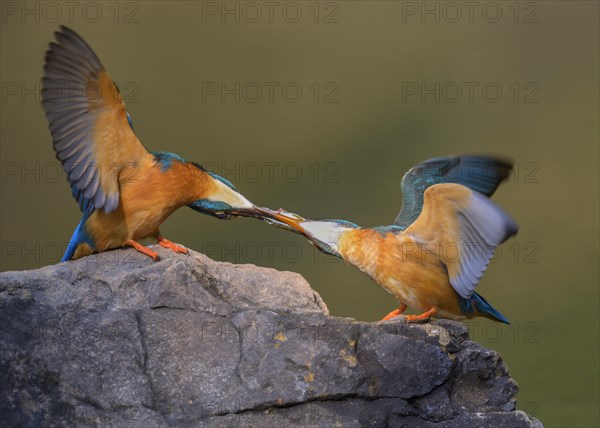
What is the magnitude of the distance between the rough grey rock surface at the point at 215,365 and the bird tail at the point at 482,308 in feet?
0.94

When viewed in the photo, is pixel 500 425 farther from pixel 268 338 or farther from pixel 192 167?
pixel 192 167

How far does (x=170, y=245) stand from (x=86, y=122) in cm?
72

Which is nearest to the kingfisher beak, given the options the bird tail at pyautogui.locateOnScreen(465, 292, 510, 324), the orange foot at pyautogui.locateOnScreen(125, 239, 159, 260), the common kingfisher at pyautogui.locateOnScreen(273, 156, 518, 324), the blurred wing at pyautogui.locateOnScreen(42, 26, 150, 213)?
the common kingfisher at pyautogui.locateOnScreen(273, 156, 518, 324)

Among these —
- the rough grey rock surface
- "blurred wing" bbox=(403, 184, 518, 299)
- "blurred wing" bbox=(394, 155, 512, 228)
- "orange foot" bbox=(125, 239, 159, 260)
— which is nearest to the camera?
the rough grey rock surface

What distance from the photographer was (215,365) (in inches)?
136

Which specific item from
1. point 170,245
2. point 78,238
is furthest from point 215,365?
point 78,238

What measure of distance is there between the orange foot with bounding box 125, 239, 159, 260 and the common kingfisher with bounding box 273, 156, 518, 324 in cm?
59

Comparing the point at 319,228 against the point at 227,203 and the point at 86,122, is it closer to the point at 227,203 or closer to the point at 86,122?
the point at 227,203

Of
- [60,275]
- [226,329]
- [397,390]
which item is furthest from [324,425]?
[60,275]

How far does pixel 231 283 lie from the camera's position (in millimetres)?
3906

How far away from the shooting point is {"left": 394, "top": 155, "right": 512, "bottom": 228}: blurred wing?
Answer: 3898 mm

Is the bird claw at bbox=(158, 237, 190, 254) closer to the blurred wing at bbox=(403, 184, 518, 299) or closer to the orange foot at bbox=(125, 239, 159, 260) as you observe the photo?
the orange foot at bbox=(125, 239, 159, 260)

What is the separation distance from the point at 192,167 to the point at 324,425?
1.39 metres

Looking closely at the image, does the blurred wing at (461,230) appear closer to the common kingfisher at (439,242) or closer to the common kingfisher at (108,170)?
the common kingfisher at (439,242)
